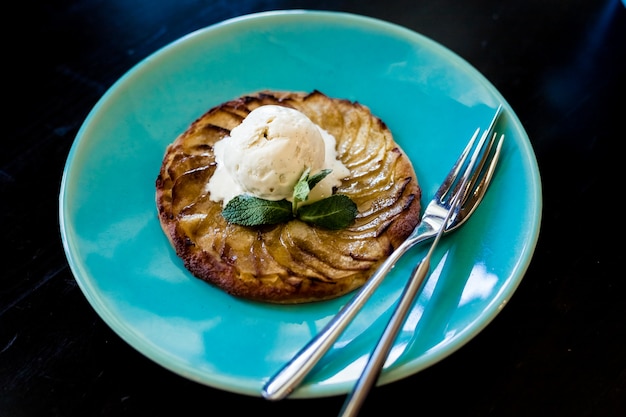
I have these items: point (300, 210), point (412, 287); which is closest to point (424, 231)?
point (412, 287)

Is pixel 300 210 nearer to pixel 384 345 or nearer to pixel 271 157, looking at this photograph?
pixel 271 157

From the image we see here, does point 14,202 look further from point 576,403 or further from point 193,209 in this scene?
point 576,403

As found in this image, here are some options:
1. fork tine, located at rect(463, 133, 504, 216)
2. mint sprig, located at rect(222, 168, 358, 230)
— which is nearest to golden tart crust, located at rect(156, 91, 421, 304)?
mint sprig, located at rect(222, 168, 358, 230)

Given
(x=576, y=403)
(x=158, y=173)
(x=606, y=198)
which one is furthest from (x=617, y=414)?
(x=158, y=173)

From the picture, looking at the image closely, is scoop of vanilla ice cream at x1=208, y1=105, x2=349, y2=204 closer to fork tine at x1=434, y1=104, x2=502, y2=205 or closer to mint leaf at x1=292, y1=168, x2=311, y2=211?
mint leaf at x1=292, y1=168, x2=311, y2=211

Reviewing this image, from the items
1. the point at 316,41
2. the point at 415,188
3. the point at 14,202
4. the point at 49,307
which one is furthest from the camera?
the point at 316,41

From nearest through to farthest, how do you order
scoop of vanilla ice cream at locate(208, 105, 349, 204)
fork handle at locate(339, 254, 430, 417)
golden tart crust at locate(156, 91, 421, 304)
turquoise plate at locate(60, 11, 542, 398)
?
fork handle at locate(339, 254, 430, 417) < turquoise plate at locate(60, 11, 542, 398) < golden tart crust at locate(156, 91, 421, 304) < scoop of vanilla ice cream at locate(208, 105, 349, 204)
